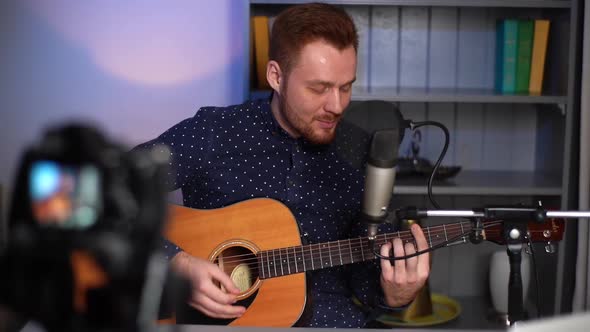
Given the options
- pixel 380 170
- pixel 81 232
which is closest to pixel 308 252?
pixel 380 170

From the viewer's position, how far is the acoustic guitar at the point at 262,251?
1685 mm

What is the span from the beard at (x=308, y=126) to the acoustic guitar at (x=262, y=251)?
0.63 feet

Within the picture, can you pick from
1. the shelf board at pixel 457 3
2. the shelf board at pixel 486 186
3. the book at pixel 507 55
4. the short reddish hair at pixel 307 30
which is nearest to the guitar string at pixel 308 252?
the short reddish hair at pixel 307 30

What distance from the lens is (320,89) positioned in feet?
5.96

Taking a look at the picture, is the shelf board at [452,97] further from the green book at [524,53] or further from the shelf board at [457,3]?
the shelf board at [457,3]

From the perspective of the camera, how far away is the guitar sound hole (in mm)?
1732

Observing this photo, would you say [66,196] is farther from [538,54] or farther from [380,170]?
[538,54]

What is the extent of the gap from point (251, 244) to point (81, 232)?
1.23 m

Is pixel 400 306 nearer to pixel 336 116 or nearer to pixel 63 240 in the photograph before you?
pixel 336 116

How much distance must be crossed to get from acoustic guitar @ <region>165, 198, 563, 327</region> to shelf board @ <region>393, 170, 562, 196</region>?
0.77 meters

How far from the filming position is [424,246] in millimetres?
1506

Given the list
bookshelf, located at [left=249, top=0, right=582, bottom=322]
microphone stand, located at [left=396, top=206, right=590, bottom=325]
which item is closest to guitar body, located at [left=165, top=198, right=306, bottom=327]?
microphone stand, located at [left=396, top=206, right=590, bottom=325]

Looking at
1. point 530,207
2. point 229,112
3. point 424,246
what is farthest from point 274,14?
point 530,207

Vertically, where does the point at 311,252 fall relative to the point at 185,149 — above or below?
below
